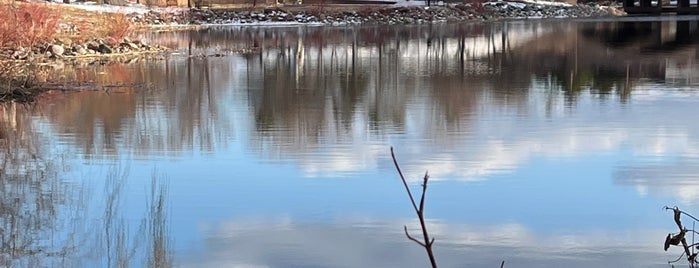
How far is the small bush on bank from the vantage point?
85.2 feet

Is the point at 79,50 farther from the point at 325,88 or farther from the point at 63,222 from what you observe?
the point at 63,222

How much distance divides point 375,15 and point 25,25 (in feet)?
130

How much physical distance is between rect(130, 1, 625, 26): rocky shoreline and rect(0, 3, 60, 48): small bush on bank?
2556cm

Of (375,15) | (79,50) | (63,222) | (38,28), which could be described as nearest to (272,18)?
(375,15)

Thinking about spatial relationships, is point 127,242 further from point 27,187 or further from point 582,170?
point 582,170

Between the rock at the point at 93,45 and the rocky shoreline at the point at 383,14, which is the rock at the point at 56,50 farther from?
the rocky shoreline at the point at 383,14

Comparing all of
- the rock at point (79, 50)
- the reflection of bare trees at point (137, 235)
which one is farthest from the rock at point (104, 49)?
the reflection of bare trees at point (137, 235)

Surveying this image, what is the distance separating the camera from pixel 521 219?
928cm

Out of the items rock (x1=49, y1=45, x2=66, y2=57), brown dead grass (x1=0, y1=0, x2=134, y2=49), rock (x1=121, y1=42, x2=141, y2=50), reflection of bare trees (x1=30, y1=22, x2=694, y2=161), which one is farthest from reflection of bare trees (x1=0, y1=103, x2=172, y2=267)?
rock (x1=121, y1=42, x2=141, y2=50)

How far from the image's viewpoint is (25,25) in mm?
27203

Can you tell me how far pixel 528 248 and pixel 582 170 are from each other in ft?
11.4

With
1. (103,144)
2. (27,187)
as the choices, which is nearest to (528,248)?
(27,187)

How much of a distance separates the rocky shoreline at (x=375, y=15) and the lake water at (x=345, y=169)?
122 ft

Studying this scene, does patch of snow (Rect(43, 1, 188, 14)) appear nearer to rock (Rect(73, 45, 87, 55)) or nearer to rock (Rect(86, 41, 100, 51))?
rock (Rect(86, 41, 100, 51))
